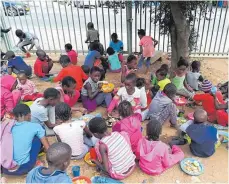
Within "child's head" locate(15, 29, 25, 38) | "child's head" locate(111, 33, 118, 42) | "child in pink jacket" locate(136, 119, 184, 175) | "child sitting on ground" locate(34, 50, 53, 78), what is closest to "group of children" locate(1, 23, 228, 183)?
"child in pink jacket" locate(136, 119, 184, 175)

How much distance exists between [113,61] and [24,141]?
11.6ft

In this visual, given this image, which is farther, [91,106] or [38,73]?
[38,73]

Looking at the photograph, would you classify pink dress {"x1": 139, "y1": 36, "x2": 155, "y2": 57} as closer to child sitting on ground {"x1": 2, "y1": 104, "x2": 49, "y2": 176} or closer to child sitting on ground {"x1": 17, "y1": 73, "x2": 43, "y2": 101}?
child sitting on ground {"x1": 17, "y1": 73, "x2": 43, "y2": 101}

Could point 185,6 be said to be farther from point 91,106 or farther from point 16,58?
point 16,58

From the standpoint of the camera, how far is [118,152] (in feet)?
10.5

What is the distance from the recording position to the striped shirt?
318 cm

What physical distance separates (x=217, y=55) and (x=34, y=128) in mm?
5831

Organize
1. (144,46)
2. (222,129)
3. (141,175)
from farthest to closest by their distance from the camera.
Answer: (144,46), (222,129), (141,175)

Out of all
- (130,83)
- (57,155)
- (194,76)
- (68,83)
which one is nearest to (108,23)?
(194,76)

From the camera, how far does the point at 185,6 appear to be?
4.92 meters

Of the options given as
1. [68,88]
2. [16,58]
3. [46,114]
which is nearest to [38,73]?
[16,58]

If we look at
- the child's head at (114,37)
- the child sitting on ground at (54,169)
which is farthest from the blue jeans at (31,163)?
the child's head at (114,37)

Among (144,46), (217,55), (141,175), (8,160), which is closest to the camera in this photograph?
(8,160)

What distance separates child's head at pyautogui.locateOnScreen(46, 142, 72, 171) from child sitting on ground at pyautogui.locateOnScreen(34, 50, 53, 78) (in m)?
3.84
